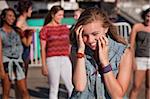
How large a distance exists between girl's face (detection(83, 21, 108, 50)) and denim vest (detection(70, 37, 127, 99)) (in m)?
0.11

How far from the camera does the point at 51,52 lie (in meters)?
7.41

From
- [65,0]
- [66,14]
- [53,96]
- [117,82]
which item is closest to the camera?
[117,82]

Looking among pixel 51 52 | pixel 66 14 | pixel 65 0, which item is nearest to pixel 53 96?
pixel 51 52

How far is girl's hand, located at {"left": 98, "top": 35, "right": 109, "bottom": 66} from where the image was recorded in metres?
3.37

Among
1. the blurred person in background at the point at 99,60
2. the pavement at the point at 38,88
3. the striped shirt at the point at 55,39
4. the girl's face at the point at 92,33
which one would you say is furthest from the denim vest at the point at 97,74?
the pavement at the point at 38,88

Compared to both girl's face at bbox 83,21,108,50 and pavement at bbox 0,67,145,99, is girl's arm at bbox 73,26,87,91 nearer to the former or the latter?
girl's face at bbox 83,21,108,50

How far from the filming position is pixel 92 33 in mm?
3387

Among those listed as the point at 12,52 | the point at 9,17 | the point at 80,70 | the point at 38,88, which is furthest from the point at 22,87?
the point at 80,70

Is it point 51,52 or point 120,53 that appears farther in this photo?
point 51,52

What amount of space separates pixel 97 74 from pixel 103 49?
0.21 m

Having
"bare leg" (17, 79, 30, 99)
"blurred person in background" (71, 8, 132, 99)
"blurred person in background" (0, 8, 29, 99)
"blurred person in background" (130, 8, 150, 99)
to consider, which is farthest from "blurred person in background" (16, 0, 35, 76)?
"blurred person in background" (71, 8, 132, 99)

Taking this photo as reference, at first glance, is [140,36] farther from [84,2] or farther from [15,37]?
[84,2]

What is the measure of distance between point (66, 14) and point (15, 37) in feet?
33.5

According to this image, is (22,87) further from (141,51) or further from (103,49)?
(103,49)
